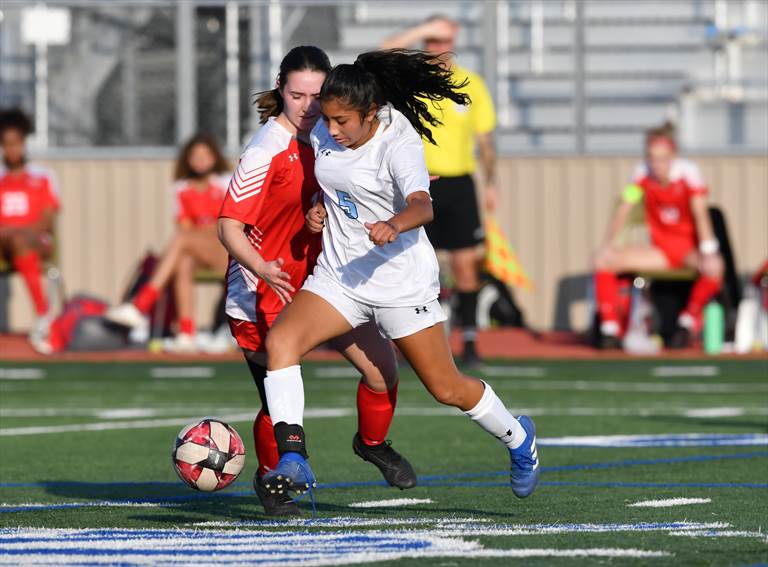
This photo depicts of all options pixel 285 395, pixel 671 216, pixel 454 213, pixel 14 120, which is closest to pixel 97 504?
pixel 285 395

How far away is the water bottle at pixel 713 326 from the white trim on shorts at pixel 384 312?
9.09 m

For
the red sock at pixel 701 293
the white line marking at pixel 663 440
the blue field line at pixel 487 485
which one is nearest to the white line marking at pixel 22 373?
the red sock at pixel 701 293

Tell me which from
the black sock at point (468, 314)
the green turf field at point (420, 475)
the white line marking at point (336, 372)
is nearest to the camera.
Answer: the green turf field at point (420, 475)

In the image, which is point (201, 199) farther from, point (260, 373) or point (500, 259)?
point (260, 373)

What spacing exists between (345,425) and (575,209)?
7.76m

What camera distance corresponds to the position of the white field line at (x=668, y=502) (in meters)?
6.50

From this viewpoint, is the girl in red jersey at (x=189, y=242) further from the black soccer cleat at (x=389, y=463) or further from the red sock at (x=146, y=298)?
the black soccer cleat at (x=389, y=463)

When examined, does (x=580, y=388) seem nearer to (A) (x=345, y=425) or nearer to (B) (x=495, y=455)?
(A) (x=345, y=425)

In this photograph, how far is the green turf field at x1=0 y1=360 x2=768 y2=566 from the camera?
17.1ft

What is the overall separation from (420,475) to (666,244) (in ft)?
25.4

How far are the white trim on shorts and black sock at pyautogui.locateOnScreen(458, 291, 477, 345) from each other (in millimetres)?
7030

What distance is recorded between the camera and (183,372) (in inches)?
550

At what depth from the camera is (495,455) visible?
28.6 ft

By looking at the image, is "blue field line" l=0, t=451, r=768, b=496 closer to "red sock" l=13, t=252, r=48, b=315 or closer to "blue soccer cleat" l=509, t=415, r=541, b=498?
"blue soccer cleat" l=509, t=415, r=541, b=498
